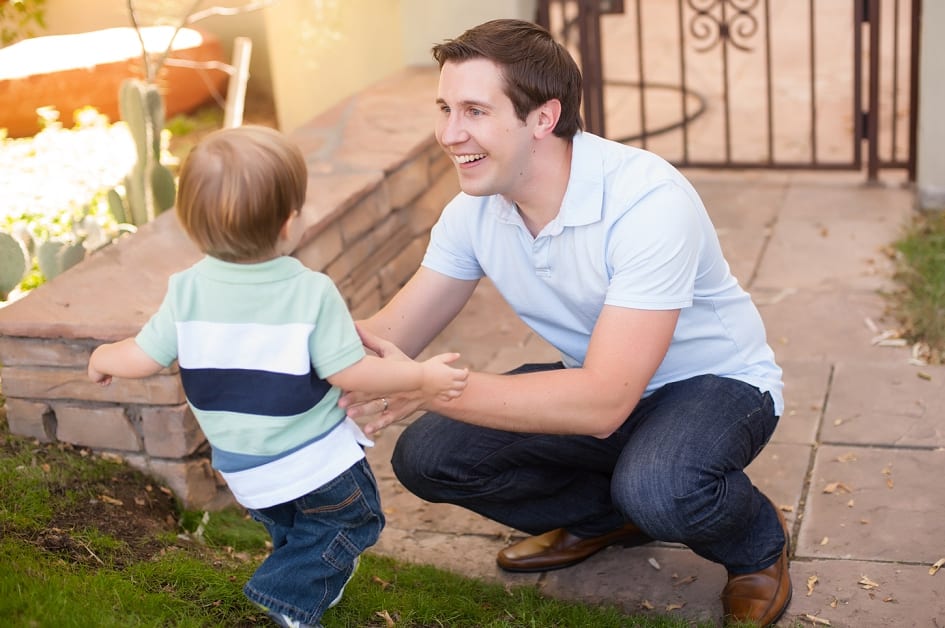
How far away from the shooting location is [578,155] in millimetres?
2557

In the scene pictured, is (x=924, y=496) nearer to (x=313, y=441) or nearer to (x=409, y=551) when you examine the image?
(x=409, y=551)

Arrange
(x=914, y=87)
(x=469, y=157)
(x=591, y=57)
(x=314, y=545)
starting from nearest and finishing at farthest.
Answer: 1. (x=314, y=545)
2. (x=469, y=157)
3. (x=914, y=87)
4. (x=591, y=57)

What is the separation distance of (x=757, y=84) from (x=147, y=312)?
188 inches

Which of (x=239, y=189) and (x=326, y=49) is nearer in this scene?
(x=239, y=189)

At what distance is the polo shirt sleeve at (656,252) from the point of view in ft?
7.88

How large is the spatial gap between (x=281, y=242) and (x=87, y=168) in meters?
3.73

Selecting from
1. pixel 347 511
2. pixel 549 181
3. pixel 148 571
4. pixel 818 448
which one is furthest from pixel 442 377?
pixel 818 448

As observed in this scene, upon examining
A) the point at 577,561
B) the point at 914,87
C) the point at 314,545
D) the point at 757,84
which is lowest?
the point at 577,561

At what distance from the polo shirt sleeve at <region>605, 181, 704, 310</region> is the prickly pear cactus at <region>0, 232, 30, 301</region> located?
1.86 metres

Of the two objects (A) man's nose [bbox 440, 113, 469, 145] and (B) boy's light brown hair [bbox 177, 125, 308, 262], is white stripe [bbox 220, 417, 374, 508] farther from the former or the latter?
(A) man's nose [bbox 440, 113, 469, 145]

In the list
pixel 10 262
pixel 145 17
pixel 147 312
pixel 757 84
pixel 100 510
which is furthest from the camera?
pixel 757 84

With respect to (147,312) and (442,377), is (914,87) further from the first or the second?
(442,377)

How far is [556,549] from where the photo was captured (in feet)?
9.57

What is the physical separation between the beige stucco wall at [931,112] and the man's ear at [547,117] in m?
2.84
